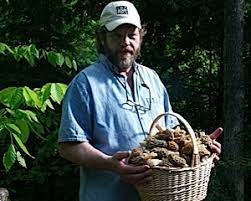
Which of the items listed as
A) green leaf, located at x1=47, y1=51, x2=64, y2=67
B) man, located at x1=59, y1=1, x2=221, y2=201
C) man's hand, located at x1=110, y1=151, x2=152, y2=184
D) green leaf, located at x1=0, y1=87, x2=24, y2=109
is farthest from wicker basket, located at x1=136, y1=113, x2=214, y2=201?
green leaf, located at x1=47, y1=51, x2=64, y2=67

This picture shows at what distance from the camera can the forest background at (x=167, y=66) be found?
6.60 metres

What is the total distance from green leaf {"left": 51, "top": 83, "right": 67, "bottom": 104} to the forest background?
3.59m

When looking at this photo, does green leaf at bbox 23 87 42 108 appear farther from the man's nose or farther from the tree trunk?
the tree trunk

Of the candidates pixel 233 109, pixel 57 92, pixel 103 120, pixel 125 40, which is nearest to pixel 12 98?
pixel 57 92

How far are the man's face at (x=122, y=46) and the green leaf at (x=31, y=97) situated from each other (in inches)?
11.7

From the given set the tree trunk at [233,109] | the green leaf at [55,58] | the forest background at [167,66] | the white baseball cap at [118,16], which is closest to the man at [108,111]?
the white baseball cap at [118,16]

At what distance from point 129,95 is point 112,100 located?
8 centimetres

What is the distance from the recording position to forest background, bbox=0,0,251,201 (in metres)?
6.60

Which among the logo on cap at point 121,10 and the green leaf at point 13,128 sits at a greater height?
the logo on cap at point 121,10

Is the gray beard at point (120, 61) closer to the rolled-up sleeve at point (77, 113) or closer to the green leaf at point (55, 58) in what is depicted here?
the rolled-up sleeve at point (77, 113)

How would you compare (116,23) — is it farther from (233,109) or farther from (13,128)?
(233,109)

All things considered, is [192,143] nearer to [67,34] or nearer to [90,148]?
[90,148]

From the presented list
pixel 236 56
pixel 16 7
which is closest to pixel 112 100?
pixel 236 56

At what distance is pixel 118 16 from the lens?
2318 mm
